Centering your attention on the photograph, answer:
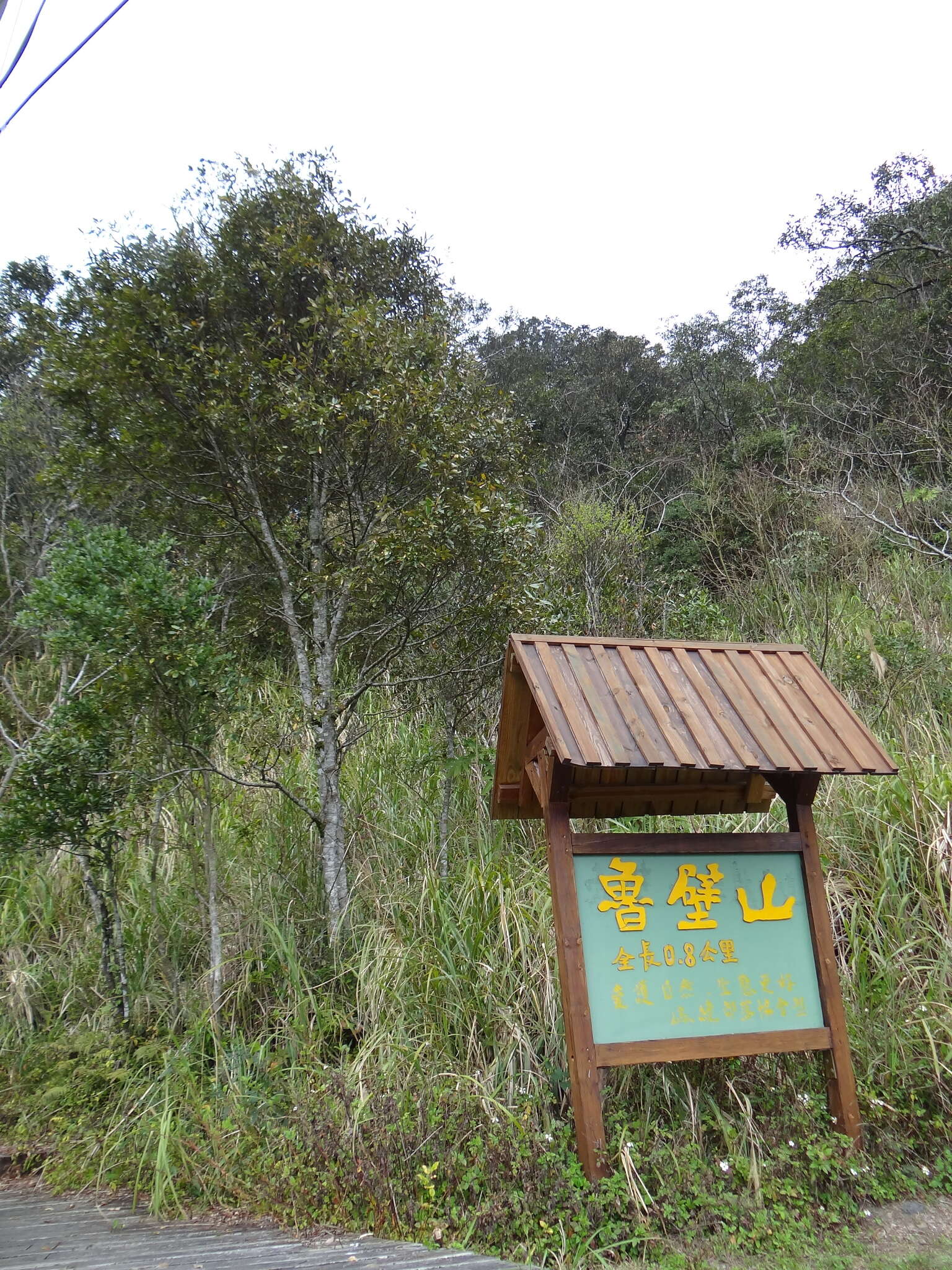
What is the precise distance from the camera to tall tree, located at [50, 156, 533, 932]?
17.1 ft

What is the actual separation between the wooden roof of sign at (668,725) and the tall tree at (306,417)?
64.0 inches

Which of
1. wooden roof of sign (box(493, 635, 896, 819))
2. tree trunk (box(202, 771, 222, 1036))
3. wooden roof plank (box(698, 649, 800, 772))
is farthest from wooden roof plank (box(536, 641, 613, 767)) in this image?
tree trunk (box(202, 771, 222, 1036))

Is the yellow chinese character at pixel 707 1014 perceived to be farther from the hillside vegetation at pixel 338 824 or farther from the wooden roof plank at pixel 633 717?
the wooden roof plank at pixel 633 717

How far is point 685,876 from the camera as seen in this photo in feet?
11.5

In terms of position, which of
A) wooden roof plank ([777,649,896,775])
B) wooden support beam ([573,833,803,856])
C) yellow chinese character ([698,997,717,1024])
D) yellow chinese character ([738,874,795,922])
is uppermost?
wooden roof plank ([777,649,896,775])

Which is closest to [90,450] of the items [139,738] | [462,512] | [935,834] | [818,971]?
[139,738]

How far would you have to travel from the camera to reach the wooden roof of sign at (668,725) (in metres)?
3.25

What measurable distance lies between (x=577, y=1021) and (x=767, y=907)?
1.03m

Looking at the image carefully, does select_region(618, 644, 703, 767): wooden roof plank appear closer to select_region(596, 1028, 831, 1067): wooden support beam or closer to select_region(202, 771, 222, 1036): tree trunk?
select_region(596, 1028, 831, 1067): wooden support beam

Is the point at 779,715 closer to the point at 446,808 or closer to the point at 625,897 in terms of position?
the point at 625,897

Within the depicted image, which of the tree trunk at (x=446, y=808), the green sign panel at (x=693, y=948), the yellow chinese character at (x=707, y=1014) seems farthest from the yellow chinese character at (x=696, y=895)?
the tree trunk at (x=446, y=808)

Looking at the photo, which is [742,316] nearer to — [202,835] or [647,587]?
[647,587]

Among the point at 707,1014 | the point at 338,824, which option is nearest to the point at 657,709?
the point at 707,1014

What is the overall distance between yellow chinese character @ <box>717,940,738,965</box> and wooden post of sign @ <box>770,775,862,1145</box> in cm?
41
